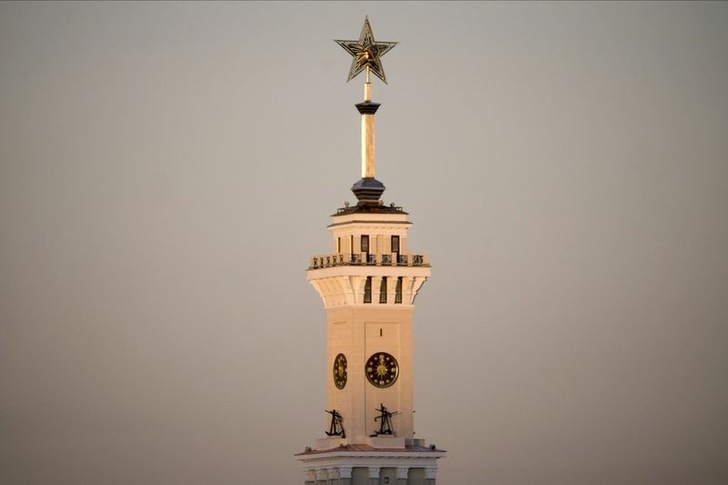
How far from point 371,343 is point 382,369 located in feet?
4.83

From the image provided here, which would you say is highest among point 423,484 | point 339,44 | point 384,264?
point 339,44

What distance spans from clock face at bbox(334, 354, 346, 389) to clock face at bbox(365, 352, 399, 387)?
1348mm

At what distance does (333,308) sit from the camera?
15925 centimetres

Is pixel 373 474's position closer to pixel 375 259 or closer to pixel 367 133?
pixel 375 259

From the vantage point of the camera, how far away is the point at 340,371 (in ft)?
522

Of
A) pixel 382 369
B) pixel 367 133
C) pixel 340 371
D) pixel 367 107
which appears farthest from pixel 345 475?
pixel 367 107

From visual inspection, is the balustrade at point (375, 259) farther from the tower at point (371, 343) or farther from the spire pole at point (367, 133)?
the spire pole at point (367, 133)

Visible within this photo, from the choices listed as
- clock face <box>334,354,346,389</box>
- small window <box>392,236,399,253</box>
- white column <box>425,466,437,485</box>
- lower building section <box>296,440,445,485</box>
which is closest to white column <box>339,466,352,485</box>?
lower building section <box>296,440,445,485</box>

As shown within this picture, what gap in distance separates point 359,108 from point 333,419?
1644 centimetres

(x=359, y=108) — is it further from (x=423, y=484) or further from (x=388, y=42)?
(x=423, y=484)

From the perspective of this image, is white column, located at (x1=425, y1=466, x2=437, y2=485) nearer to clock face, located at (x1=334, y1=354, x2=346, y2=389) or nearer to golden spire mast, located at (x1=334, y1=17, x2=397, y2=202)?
clock face, located at (x1=334, y1=354, x2=346, y2=389)

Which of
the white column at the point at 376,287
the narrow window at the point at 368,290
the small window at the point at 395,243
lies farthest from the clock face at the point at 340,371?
the small window at the point at 395,243

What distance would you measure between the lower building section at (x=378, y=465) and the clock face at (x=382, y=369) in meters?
3.50

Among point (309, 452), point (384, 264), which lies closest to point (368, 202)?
point (384, 264)
